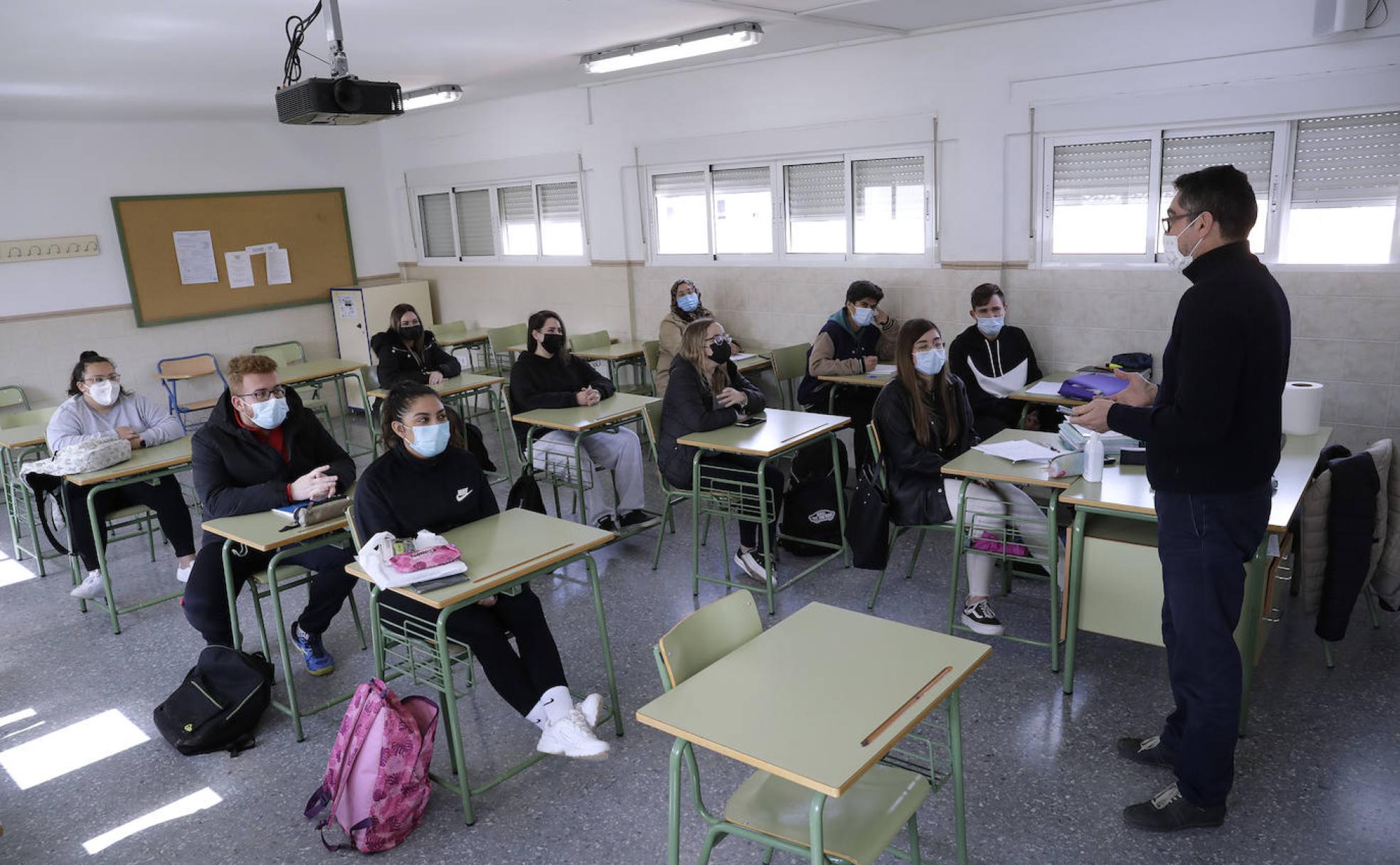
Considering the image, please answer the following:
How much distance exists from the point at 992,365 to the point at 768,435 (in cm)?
184

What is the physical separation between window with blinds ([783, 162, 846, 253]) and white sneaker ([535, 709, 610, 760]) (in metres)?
4.35

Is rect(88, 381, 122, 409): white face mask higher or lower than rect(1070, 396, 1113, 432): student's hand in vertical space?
lower

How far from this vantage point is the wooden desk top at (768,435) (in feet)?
13.3

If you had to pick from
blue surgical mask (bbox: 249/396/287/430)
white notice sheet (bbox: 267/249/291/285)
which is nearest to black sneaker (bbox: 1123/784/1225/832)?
blue surgical mask (bbox: 249/396/287/430)

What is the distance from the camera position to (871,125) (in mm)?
5988

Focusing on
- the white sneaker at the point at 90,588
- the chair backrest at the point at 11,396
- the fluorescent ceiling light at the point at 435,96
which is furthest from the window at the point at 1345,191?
the chair backrest at the point at 11,396

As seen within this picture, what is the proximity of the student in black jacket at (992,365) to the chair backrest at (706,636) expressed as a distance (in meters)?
3.30

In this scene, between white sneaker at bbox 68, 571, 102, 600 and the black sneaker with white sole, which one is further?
white sneaker at bbox 68, 571, 102, 600

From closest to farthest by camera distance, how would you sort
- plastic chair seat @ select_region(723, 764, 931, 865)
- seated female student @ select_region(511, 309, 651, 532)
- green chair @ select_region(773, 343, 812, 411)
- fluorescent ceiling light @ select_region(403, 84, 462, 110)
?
1. plastic chair seat @ select_region(723, 764, 931, 865)
2. seated female student @ select_region(511, 309, 651, 532)
3. green chair @ select_region(773, 343, 812, 411)
4. fluorescent ceiling light @ select_region(403, 84, 462, 110)

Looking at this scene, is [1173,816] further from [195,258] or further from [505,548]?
[195,258]

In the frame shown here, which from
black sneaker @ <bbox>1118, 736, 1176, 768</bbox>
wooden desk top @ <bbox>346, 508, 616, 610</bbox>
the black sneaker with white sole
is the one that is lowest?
black sneaker @ <bbox>1118, 736, 1176, 768</bbox>

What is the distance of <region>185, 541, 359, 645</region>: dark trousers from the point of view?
3.54m

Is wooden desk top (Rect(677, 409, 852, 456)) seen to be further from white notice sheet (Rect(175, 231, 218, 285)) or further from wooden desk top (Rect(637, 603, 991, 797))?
white notice sheet (Rect(175, 231, 218, 285))

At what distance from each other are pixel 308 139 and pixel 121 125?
1591mm
